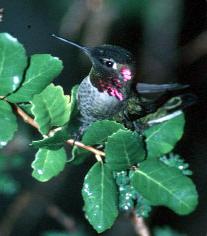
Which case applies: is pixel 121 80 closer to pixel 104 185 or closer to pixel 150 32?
pixel 104 185

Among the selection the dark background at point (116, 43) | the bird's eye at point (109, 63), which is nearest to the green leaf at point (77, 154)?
the bird's eye at point (109, 63)

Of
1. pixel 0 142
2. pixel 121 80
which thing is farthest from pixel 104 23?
pixel 0 142

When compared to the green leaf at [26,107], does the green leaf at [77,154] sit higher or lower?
lower

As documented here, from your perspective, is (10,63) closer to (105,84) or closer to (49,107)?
(49,107)

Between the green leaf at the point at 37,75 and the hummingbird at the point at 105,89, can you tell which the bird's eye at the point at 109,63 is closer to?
the hummingbird at the point at 105,89

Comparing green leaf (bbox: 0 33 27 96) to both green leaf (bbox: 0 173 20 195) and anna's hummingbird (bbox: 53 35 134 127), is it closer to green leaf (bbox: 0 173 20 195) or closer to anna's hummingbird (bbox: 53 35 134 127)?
anna's hummingbird (bbox: 53 35 134 127)

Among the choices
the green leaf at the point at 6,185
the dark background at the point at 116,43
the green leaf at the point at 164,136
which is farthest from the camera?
the dark background at the point at 116,43

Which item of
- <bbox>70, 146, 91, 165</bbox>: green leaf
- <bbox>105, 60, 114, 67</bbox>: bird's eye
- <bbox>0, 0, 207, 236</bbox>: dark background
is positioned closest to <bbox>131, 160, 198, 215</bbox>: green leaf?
<bbox>70, 146, 91, 165</bbox>: green leaf
